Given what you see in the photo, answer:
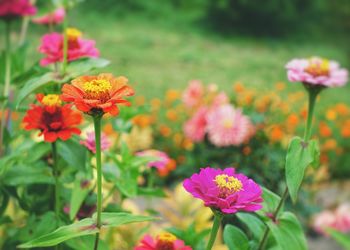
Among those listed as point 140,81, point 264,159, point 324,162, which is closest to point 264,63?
point 140,81

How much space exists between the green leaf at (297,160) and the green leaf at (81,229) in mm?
211

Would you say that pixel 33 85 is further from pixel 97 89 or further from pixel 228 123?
pixel 228 123

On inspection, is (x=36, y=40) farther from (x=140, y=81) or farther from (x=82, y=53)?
(x=82, y=53)

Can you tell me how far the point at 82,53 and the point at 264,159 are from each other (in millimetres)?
1164

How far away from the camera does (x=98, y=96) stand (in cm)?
62

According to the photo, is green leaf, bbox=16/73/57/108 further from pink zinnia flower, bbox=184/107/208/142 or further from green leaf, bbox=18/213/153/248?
pink zinnia flower, bbox=184/107/208/142

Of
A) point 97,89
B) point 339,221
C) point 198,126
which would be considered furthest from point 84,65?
point 339,221

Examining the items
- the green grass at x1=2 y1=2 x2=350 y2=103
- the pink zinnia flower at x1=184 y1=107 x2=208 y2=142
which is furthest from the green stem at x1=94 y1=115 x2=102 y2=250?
the green grass at x1=2 y1=2 x2=350 y2=103

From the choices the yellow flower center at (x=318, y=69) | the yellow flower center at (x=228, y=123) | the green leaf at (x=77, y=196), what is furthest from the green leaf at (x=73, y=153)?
the yellow flower center at (x=228, y=123)

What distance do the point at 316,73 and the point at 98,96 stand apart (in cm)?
42

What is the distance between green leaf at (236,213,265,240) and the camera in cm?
85

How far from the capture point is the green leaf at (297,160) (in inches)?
28.6

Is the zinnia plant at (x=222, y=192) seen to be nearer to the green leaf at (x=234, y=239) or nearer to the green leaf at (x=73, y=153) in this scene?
the green leaf at (x=234, y=239)

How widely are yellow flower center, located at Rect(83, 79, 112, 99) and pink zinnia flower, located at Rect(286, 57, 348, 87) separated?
364 mm
